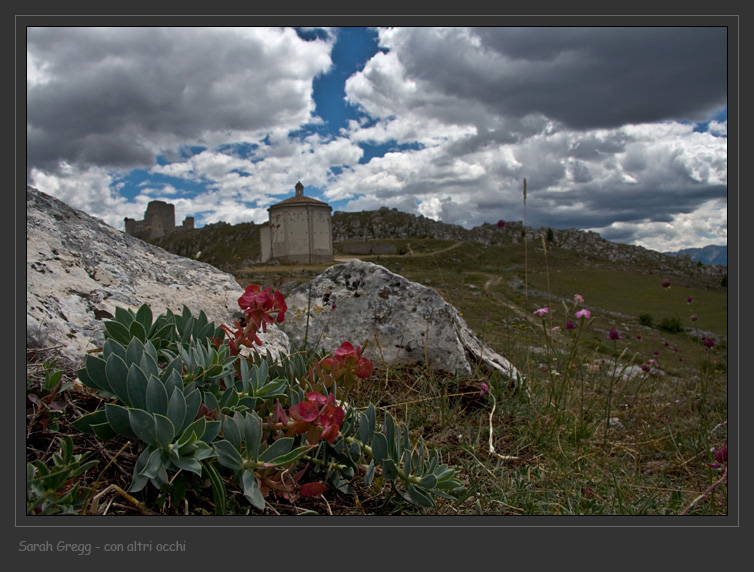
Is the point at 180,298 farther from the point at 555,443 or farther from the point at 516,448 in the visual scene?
the point at 555,443

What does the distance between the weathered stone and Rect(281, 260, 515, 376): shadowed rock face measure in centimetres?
77

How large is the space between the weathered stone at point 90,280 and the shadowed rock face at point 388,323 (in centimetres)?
77

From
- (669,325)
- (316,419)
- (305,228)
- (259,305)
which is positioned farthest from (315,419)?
(305,228)

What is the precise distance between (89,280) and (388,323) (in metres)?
2.29

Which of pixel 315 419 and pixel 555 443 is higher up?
pixel 315 419

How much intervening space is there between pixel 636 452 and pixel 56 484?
3.37 meters

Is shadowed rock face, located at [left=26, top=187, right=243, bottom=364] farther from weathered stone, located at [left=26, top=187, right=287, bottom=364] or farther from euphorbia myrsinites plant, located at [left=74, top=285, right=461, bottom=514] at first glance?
euphorbia myrsinites plant, located at [left=74, top=285, right=461, bottom=514]

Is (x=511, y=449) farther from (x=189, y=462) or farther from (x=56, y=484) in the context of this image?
(x=56, y=484)

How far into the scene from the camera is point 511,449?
2.83 meters

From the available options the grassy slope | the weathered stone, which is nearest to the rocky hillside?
the grassy slope

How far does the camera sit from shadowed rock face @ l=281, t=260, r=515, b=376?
151 inches

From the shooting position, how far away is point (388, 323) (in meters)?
4.05

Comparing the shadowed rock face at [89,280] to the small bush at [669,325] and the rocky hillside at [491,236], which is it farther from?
the rocky hillside at [491,236]

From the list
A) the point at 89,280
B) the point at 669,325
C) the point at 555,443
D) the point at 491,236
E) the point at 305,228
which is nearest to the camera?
the point at 89,280
